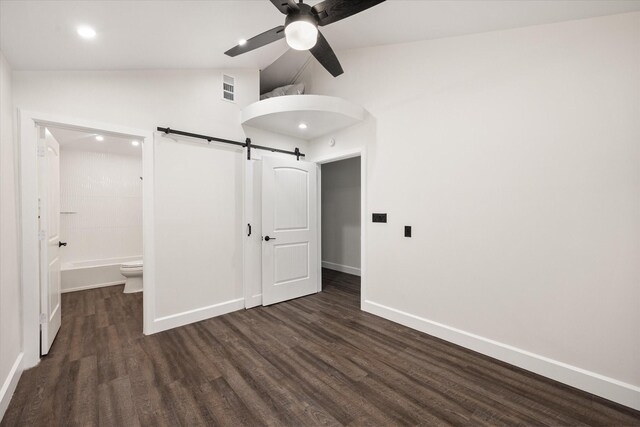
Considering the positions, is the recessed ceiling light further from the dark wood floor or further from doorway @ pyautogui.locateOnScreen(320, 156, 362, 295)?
doorway @ pyautogui.locateOnScreen(320, 156, 362, 295)

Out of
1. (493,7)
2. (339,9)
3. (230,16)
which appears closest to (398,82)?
(493,7)

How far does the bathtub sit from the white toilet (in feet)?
1.93

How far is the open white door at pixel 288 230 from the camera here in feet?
11.3

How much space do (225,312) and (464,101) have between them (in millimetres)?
3408

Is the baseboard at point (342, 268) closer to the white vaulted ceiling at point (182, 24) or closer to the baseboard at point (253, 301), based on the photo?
the baseboard at point (253, 301)

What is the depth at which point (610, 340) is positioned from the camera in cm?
180

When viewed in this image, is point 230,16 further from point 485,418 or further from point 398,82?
point 485,418

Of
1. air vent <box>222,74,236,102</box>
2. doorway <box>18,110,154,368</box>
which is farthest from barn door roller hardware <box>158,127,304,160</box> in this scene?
air vent <box>222,74,236,102</box>

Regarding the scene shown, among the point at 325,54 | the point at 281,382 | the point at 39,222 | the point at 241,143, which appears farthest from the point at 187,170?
the point at 281,382

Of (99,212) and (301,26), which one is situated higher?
(301,26)

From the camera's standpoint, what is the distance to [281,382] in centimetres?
195

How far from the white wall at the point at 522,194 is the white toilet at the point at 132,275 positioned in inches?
141

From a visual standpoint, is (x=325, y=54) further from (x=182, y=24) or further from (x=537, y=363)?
(x=537, y=363)

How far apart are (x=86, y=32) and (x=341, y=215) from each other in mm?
4314
